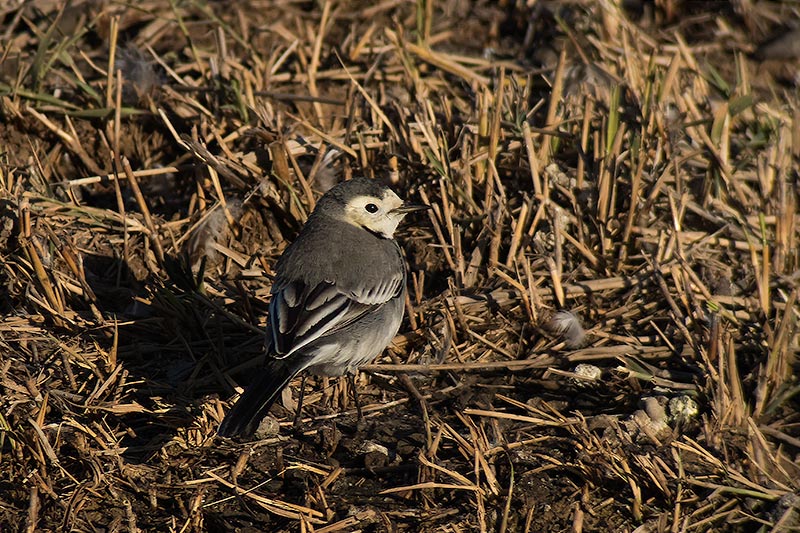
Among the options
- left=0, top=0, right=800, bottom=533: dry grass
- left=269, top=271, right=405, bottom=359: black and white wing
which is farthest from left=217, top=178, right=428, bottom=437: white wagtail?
left=0, top=0, right=800, bottom=533: dry grass

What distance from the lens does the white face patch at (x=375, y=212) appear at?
578 centimetres

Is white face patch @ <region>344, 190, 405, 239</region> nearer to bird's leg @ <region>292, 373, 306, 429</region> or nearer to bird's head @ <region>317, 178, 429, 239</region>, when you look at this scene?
bird's head @ <region>317, 178, 429, 239</region>

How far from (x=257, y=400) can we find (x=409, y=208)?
181 centimetres

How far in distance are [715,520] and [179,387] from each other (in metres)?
2.83

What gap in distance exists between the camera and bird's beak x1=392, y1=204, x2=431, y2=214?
228 inches

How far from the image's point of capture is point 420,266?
6.11 meters

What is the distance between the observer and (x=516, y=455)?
4648 millimetres

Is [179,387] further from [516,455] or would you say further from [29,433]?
[516,455]

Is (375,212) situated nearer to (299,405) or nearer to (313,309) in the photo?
(313,309)

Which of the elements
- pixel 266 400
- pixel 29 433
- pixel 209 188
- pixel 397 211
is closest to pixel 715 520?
pixel 266 400

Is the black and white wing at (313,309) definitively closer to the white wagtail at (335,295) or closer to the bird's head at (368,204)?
the white wagtail at (335,295)

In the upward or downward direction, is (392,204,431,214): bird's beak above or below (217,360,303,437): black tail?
above

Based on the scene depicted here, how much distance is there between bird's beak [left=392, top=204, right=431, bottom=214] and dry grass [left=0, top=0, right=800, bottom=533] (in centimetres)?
21

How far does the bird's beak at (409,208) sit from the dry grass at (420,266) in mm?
206
